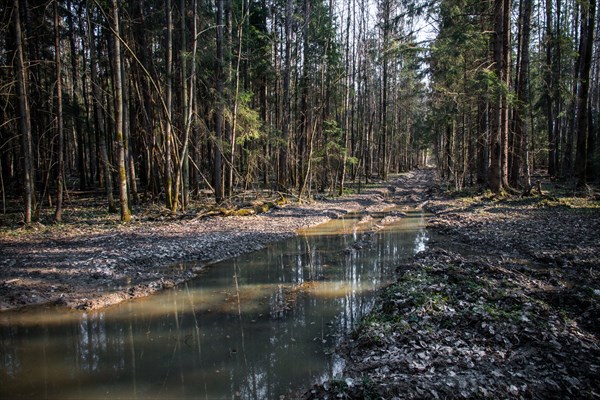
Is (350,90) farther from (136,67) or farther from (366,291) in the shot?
(366,291)

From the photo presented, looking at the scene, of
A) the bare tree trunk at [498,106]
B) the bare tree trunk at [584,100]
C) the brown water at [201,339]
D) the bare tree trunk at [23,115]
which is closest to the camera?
the brown water at [201,339]

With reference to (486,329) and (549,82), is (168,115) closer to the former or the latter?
(486,329)

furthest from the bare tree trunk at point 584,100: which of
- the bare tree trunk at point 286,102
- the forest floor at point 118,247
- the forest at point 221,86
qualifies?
the bare tree trunk at point 286,102

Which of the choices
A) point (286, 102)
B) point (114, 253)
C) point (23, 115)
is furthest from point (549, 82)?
point (23, 115)

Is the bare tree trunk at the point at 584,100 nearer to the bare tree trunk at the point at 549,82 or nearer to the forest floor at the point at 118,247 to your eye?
the bare tree trunk at the point at 549,82

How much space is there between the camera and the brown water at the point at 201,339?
17.0 feet

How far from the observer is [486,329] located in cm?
578

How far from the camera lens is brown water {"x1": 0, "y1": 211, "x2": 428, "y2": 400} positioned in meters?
5.19

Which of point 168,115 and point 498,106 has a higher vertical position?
point 498,106

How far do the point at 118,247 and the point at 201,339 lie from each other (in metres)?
6.29

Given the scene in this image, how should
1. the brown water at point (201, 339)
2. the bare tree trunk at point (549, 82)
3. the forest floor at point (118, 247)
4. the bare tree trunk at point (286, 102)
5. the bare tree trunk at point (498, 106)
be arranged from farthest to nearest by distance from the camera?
the bare tree trunk at point (286, 102) → the bare tree trunk at point (549, 82) → the bare tree trunk at point (498, 106) → the forest floor at point (118, 247) → the brown water at point (201, 339)

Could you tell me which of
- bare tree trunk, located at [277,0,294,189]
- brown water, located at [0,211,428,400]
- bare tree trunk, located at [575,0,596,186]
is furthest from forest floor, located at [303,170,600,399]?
bare tree trunk, located at [277,0,294,189]

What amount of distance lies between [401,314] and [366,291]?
2275 mm

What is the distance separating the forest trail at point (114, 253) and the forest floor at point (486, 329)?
5807mm
